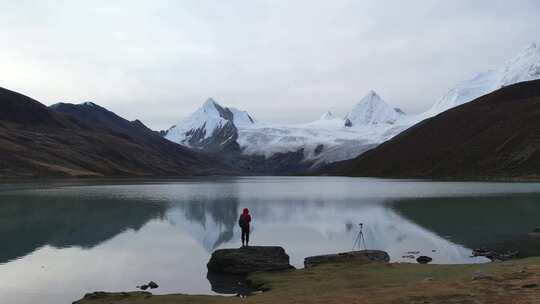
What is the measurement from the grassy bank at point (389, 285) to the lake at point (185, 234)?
4203mm

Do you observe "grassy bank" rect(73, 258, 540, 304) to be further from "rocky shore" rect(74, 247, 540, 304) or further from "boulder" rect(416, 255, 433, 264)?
"boulder" rect(416, 255, 433, 264)

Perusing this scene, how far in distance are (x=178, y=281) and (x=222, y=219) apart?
37666 millimetres

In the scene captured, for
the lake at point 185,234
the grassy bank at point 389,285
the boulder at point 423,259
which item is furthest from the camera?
the boulder at point 423,259

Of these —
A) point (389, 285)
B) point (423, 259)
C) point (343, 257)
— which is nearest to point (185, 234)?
point (343, 257)

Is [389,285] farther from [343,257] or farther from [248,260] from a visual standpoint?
[248,260]

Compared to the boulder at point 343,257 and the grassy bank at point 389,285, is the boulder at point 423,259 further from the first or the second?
the grassy bank at point 389,285

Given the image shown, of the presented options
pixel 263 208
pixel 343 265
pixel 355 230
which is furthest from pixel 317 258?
pixel 263 208

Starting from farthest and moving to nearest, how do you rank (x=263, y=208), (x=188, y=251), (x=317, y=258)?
(x=263, y=208) → (x=188, y=251) → (x=317, y=258)

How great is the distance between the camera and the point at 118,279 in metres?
35.2

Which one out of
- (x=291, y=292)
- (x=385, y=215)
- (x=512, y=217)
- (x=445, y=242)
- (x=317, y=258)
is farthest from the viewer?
(x=385, y=215)

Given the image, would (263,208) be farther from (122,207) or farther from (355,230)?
(355,230)

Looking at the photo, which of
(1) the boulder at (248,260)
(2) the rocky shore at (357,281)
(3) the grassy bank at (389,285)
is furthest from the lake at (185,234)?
(3) the grassy bank at (389,285)

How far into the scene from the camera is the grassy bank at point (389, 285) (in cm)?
2252

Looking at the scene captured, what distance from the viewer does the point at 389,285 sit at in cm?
2720
